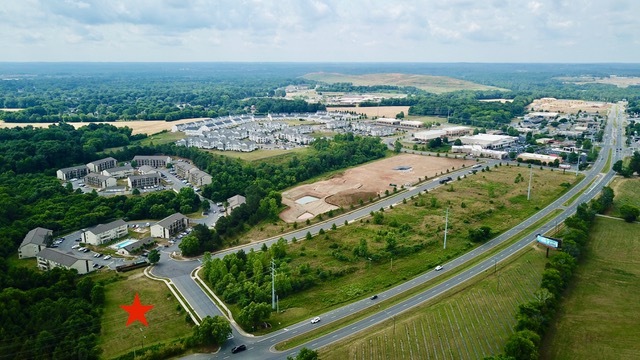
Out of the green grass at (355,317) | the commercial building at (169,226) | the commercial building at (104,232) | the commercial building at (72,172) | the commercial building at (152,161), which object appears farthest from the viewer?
the commercial building at (152,161)

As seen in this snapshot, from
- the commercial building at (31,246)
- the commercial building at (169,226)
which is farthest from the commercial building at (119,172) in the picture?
the commercial building at (31,246)

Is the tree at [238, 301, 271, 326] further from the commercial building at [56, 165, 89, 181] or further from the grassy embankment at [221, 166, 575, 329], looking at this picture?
the commercial building at [56, 165, 89, 181]

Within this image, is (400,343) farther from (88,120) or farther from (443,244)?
(88,120)

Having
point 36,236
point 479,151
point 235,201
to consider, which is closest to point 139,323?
point 36,236

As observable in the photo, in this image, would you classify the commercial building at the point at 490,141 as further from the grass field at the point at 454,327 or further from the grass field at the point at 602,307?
the grass field at the point at 454,327

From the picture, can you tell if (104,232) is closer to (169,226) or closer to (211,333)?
(169,226)

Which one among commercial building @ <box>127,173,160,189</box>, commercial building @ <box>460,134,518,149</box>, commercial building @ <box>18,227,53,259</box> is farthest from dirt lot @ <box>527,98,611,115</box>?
commercial building @ <box>18,227,53,259</box>

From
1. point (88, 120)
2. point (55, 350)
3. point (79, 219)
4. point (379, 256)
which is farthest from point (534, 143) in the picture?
point (88, 120)
